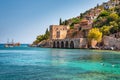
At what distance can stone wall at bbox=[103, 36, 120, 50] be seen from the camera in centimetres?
6538

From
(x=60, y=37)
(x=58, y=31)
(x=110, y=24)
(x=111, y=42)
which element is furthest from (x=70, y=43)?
(x=111, y=42)

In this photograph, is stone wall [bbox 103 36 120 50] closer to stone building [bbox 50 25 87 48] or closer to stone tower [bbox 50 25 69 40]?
stone building [bbox 50 25 87 48]

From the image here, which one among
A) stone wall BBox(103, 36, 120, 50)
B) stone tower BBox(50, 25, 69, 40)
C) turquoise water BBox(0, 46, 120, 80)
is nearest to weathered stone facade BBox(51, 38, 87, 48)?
stone tower BBox(50, 25, 69, 40)

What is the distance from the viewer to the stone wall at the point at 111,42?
2574 inches

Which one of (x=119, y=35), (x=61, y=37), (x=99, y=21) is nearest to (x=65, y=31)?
(x=61, y=37)

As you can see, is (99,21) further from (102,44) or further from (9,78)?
(9,78)

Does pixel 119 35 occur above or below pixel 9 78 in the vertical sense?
above

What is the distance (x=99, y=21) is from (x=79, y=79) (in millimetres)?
72408

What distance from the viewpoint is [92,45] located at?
239 ft

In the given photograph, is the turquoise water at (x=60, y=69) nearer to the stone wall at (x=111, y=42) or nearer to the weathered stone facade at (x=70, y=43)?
the stone wall at (x=111, y=42)

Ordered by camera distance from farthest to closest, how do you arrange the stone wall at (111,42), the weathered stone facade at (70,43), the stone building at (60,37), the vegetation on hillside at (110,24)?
the stone building at (60,37)
the weathered stone facade at (70,43)
the vegetation on hillside at (110,24)
the stone wall at (111,42)

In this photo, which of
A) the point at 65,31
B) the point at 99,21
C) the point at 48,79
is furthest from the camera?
the point at 65,31

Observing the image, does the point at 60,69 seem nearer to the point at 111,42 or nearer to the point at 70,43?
the point at 111,42

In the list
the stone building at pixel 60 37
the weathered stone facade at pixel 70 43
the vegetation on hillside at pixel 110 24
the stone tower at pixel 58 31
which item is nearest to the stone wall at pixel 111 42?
the vegetation on hillside at pixel 110 24
